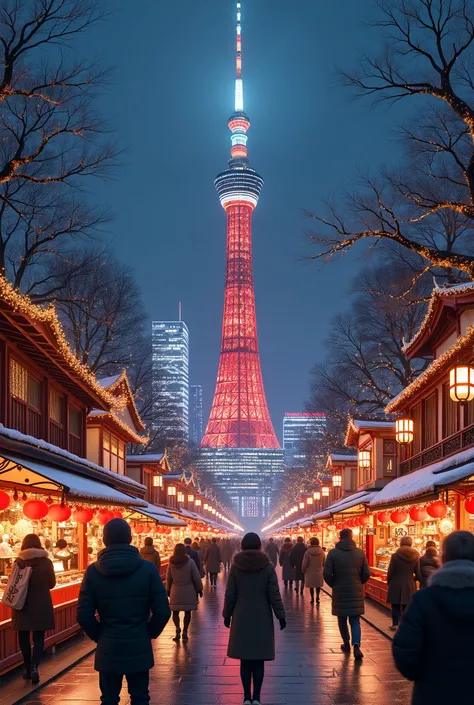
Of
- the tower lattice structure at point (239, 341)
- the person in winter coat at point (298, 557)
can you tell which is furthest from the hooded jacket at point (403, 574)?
the tower lattice structure at point (239, 341)

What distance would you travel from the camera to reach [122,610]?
6.75m

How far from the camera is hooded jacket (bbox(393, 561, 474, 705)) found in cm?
463

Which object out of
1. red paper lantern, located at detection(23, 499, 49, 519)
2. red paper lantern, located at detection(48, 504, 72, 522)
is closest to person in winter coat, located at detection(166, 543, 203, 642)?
red paper lantern, located at detection(48, 504, 72, 522)

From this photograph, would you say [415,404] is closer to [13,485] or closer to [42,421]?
[42,421]

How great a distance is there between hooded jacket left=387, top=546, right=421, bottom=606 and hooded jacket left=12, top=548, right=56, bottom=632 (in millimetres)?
6515

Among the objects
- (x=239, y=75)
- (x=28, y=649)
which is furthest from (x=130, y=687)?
(x=239, y=75)

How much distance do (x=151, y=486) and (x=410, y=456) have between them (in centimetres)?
1690

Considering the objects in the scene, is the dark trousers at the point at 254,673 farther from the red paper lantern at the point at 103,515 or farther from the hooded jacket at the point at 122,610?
the red paper lantern at the point at 103,515

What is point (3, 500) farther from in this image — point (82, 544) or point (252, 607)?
point (82, 544)

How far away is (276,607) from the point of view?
9.12 metres

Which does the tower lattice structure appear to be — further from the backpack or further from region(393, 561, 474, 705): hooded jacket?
region(393, 561, 474, 705): hooded jacket

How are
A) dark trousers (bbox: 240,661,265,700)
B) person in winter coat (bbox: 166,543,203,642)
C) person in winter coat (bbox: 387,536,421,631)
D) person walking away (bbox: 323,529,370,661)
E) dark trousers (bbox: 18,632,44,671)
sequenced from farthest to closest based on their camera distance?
person in winter coat (bbox: 387,536,421,631) < person in winter coat (bbox: 166,543,203,642) < person walking away (bbox: 323,529,370,661) < dark trousers (bbox: 18,632,44,671) < dark trousers (bbox: 240,661,265,700)

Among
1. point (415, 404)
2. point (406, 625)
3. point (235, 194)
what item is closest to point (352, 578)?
point (406, 625)

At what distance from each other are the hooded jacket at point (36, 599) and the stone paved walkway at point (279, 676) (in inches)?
29.7
